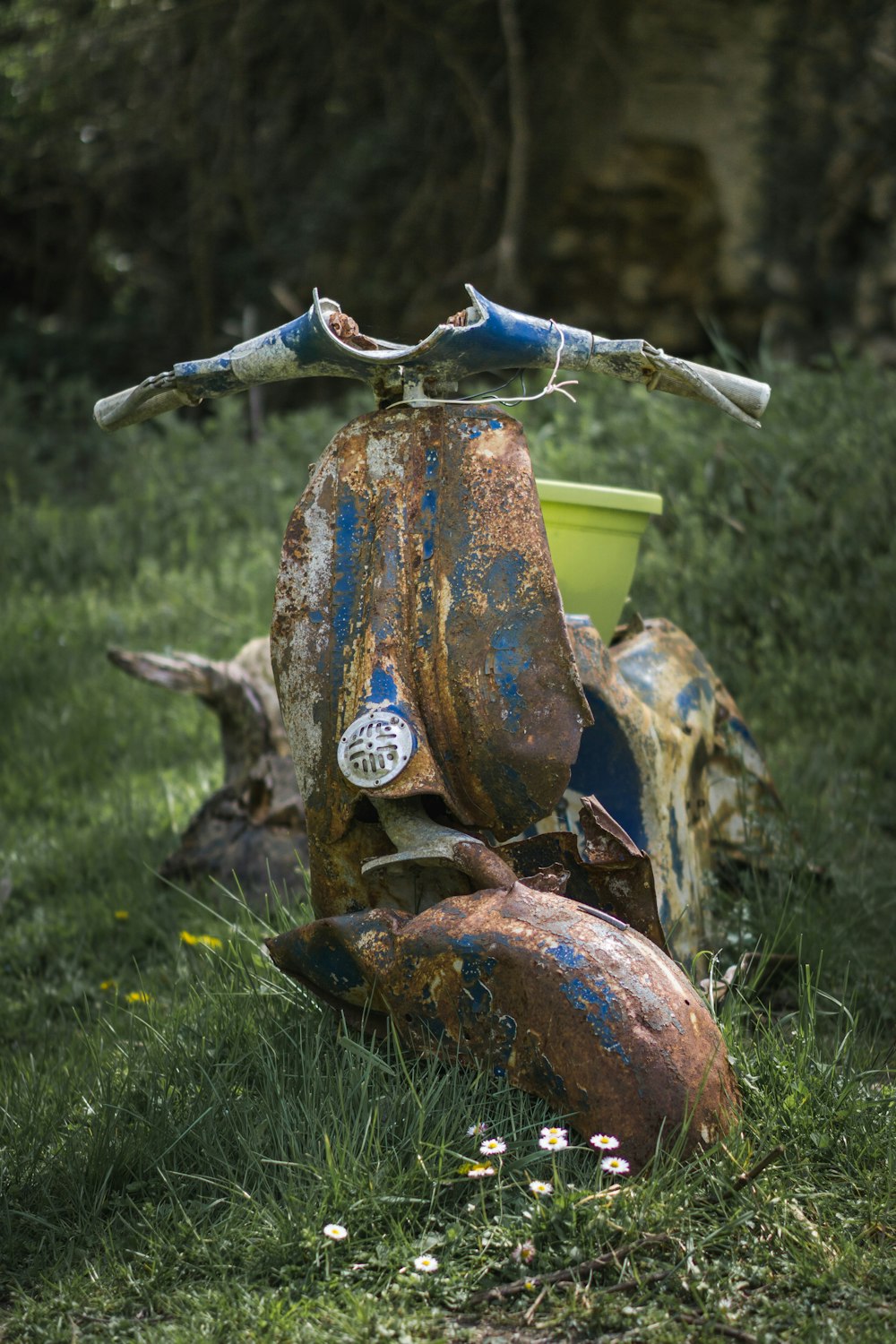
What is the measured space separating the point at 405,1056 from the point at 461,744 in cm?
46

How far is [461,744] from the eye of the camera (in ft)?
6.46

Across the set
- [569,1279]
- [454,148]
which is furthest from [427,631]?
[454,148]

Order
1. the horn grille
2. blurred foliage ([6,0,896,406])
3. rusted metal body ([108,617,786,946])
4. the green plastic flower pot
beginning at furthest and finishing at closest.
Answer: blurred foliage ([6,0,896,406]) < the green plastic flower pot < rusted metal body ([108,617,786,946]) < the horn grille

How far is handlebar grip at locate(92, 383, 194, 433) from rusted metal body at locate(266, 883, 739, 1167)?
0.90m

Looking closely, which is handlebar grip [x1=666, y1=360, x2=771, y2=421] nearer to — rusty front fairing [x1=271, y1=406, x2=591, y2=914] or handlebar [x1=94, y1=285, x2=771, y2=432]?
handlebar [x1=94, y1=285, x2=771, y2=432]

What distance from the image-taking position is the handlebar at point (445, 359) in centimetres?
203

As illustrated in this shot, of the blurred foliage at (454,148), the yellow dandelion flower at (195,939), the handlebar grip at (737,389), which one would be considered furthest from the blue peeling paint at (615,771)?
the blurred foliage at (454,148)

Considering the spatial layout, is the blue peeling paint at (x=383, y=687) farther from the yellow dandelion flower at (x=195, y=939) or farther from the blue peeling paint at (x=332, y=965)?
the yellow dandelion flower at (x=195, y=939)

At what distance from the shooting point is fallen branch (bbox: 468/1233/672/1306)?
5.38ft

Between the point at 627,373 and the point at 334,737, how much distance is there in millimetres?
748

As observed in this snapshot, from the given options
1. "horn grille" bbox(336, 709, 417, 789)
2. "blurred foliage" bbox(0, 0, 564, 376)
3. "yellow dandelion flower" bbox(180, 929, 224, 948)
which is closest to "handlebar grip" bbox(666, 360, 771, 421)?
"horn grille" bbox(336, 709, 417, 789)

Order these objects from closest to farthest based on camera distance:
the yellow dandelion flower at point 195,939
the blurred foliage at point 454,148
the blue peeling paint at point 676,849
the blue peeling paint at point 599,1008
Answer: the blue peeling paint at point 599,1008
the blue peeling paint at point 676,849
the yellow dandelion flower at point 195,939
the blurred foliage at point 454,148

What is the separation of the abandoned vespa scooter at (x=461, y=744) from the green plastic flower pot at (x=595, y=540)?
24.5 inches

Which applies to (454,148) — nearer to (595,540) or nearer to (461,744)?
(595,540)
